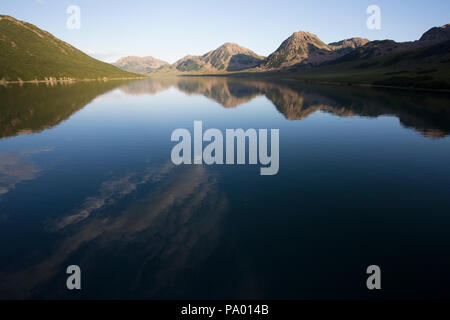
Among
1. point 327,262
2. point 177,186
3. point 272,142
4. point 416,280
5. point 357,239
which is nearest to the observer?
point 416,280

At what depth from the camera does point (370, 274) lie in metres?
11.9

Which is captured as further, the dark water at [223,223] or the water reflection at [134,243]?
the dark water at [223,223]

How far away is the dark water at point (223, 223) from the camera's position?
11.4m

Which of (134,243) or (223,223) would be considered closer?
(134,243)

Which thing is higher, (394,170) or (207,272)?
(394,170)

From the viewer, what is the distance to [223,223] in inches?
627

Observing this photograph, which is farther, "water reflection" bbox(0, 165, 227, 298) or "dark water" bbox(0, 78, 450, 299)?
"dark water" bbox(0, 78, 450, 299)

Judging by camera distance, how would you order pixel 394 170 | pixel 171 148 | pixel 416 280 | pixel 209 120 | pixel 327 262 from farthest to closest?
pixel 209 120 < pixel 171 148 < pixel 394 170 < pixel 327 262 < pixel 416 280

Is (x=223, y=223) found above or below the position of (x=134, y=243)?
above

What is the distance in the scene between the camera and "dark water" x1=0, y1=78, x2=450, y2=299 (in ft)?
37.3

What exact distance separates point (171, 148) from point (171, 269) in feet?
74.7
